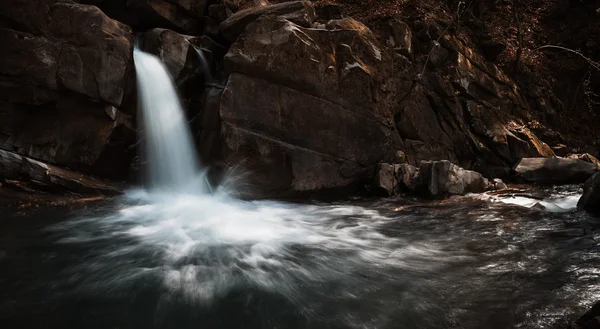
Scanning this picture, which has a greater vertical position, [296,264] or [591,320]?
[591,320]

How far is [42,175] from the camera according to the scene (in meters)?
7.82

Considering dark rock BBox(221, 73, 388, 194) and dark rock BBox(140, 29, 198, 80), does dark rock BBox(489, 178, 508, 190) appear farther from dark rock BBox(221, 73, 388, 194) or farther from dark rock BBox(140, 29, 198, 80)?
dark rock BBox(140, 29, 198, 80)

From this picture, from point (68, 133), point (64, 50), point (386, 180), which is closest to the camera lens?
point (64, 50)

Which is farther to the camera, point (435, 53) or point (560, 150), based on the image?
point (560, 150)

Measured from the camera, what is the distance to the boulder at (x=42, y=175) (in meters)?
7.60

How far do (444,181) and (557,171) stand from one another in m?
4.94

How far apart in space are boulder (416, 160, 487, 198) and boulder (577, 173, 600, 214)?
2.54m

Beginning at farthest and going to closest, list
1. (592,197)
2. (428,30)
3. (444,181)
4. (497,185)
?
(428,30) → (497,185) → (444,181) → (592,197)

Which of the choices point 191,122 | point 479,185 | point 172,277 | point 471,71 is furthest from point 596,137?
point 172,277

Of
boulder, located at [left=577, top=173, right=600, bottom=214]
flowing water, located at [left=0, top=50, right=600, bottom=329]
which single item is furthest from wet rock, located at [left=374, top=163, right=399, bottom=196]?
boulder, located at [left=577, top=173, right=600, bottom=214]

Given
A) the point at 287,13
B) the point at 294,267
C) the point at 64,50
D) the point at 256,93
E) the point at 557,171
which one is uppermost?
the point at 287,13

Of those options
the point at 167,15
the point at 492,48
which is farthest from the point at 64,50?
the point at 492,48

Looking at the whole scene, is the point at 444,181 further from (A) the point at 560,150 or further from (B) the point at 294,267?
(A) the point at 560,150

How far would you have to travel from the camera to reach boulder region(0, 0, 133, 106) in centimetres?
814
